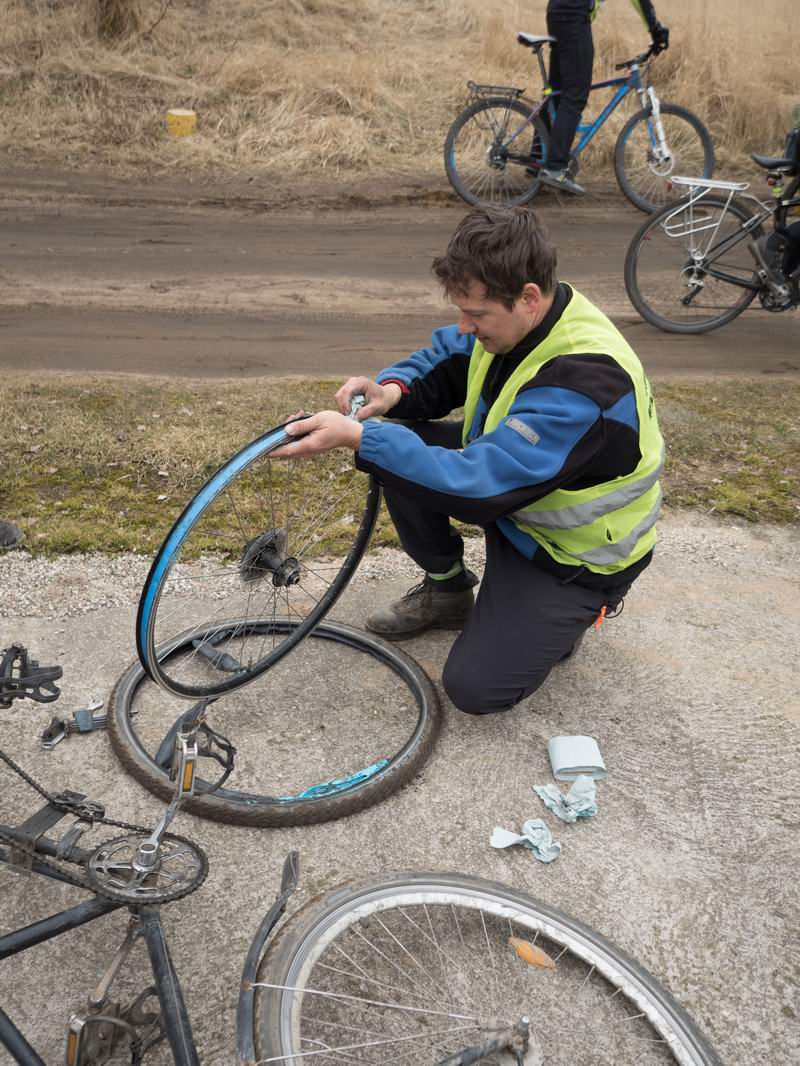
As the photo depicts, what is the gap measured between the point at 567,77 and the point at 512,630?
23.2ft

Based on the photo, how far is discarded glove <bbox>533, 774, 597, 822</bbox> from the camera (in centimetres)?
282

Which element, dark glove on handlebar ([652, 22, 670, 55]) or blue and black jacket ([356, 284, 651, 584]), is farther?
dark glove on handlebar ([652, 22, 670, 55])

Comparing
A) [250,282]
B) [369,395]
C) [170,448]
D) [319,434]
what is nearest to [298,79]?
[250,282]

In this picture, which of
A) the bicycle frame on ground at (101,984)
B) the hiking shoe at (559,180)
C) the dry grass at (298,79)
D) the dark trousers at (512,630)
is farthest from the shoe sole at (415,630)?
the dry grass at (298,79)

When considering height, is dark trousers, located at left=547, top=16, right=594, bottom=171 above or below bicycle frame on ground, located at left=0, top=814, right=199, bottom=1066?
above

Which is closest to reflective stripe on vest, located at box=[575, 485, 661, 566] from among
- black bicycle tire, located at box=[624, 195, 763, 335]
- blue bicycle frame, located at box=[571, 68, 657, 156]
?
black bicycle tire, located at box=[624, 195, 763, 335]

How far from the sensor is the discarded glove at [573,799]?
9.24ft

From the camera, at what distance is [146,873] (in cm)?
201

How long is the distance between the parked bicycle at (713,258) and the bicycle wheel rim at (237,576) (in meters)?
3.55

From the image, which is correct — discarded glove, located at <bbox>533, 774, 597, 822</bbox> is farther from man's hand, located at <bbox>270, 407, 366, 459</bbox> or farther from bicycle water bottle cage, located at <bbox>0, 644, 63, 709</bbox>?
bicycle water bottle cage, located at <bbox>0, 644, 63, 709</bbox>

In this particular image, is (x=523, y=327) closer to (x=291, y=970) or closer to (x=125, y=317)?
(x=291, y=970)

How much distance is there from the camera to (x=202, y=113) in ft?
35.0

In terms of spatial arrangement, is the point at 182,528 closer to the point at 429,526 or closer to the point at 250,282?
the point at 429,526

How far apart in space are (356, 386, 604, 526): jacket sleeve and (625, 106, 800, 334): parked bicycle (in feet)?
14.1
